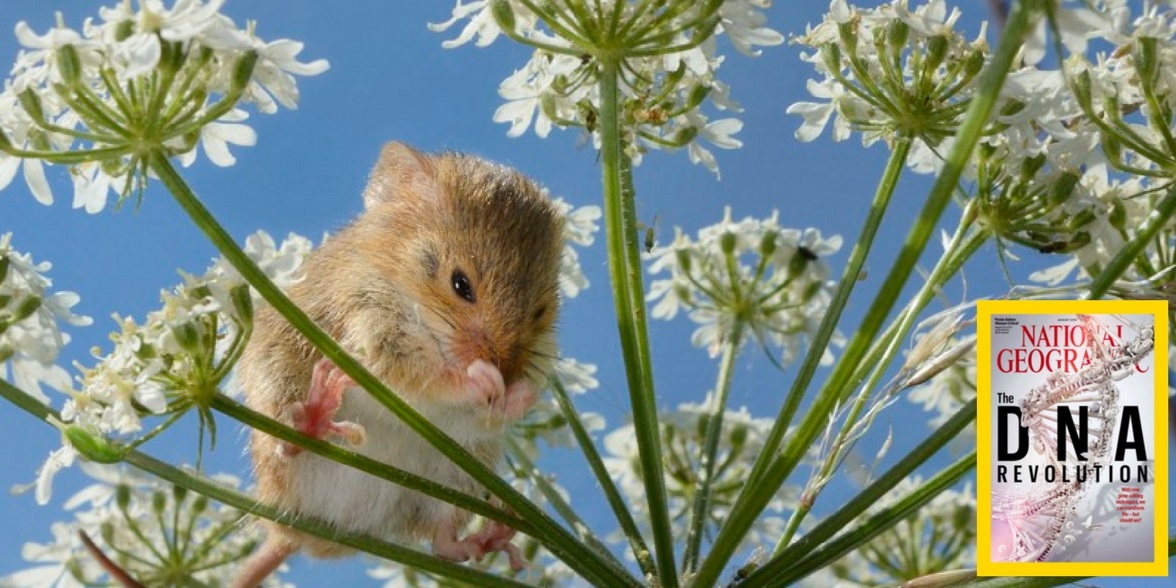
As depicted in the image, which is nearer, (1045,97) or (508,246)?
(1045,97)

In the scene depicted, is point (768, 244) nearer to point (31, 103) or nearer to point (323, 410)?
point (323, 410)

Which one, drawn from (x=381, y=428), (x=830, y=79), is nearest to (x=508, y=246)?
(x=381, y=428)

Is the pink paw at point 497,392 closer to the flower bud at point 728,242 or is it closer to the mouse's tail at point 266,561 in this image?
the mouse's tail at point 266,561

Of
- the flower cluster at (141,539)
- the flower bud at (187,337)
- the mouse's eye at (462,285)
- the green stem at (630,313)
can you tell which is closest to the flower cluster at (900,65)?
the green stem at (630,313)

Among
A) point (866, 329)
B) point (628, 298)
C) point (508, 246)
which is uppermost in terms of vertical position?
point (508, 246)

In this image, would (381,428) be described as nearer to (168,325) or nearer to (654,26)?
(168,325)

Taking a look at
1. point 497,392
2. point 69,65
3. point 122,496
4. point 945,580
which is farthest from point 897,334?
point 122,496

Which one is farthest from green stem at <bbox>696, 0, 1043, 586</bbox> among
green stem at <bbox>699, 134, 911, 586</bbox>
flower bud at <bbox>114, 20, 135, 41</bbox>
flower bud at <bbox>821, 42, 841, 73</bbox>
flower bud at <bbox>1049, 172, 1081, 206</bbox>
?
flower bud at <bbox>114, 20, 135, 41</bbox>
